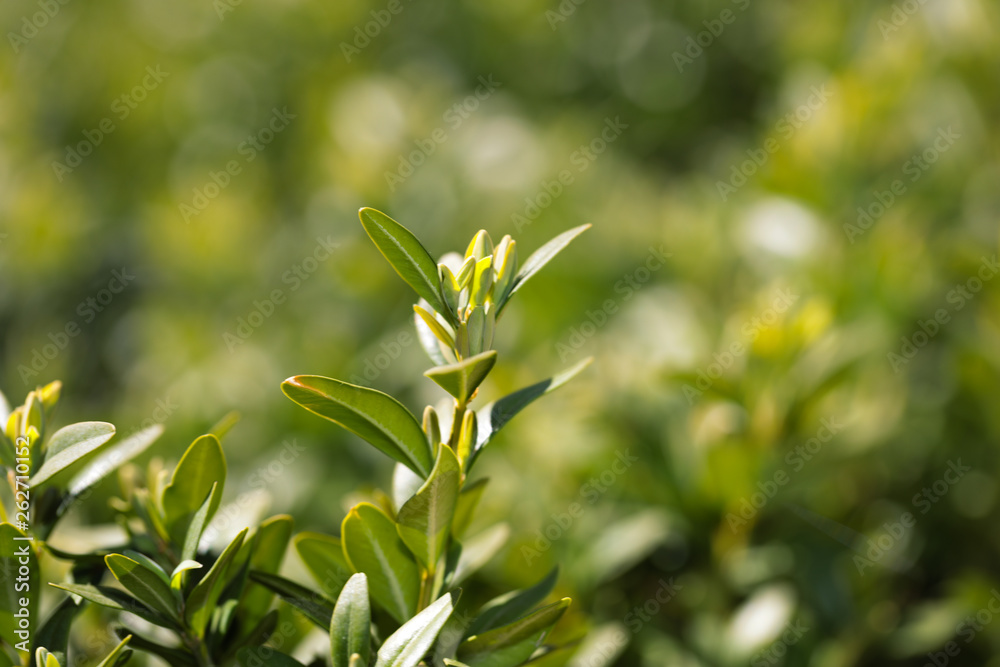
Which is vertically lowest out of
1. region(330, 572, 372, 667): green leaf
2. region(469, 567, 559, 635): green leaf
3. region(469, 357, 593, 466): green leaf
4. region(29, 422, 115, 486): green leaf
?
region(469, 567, 559, 635): green leaf

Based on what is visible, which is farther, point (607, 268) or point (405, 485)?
point (607, 268)

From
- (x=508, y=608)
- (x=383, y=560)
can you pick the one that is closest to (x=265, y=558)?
(x=383, y=560)

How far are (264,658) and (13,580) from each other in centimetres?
27

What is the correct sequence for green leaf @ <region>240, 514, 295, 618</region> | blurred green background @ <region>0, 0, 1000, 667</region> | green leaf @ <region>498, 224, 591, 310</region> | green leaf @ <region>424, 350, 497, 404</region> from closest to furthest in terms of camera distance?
green leaf @ <region>424, 350, 497, 404</region>
green leaf @ <region>498, 224, 591, 310</region>
green leaf @ <region>240, 514, 295, 618</region>
blurred green background @ <region>0, 0, 1000, 667</region>

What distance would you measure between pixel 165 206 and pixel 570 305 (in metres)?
1.57

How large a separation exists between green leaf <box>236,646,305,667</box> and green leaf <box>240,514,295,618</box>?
12 cm

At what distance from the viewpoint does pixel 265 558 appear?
0.92m

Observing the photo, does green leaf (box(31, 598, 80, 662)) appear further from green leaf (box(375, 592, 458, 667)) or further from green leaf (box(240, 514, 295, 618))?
green leaf (box(375, 592, 458, 667))

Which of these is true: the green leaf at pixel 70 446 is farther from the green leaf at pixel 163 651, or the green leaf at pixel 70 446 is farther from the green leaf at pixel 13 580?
the green leaf at pixel 163 651

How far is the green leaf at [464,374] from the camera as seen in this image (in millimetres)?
707

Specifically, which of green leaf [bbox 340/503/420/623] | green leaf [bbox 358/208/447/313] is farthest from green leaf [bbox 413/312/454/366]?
green leaf [bbox 340/503/420/623]

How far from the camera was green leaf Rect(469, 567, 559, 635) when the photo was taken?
86 cm

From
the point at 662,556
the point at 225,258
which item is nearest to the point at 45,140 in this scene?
the point at 225,258

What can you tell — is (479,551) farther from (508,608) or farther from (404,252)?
A: (404,252)
